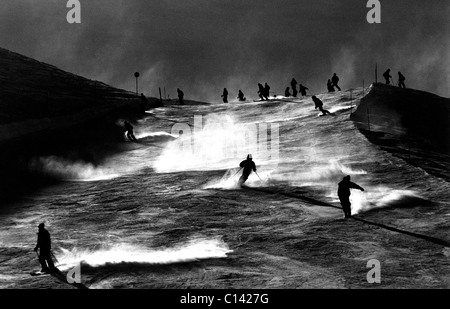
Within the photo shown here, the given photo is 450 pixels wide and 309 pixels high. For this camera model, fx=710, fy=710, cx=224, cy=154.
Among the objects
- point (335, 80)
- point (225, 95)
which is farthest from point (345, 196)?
point (225, 95)

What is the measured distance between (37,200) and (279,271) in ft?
52.8

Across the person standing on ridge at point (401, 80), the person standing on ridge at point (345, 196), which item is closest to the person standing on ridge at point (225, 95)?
the person standing on ridge at point (401, 80)

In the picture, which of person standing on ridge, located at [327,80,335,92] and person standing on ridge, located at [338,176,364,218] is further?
person standing on ridge, located at [327,80,335,92]

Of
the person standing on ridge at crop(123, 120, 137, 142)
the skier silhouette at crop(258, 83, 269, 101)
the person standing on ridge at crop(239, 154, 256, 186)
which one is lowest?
the person standing on ridge at crop(239, 154, 256, 186)

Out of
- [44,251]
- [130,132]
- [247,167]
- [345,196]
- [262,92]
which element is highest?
[262,92]

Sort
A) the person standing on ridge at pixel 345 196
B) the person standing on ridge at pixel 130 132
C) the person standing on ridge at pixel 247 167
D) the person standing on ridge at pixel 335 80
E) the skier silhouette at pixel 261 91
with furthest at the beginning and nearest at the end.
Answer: the person standing on ridge at pixel 335 80, the skier silhouette at pixel 261 91, the person standing on ridge at pixel 130 132, the person standing on ridge at pixel 247 167, the person standing on ridge at pixel 345 196

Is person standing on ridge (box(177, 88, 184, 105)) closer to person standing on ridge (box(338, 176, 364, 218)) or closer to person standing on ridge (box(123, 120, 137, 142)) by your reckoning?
person standing on ridge (box(123, 120, 137, 142))

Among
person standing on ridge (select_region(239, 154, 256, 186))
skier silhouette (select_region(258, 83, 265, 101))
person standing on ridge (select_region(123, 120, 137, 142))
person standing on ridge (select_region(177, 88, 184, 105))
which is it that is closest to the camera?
person standing on ridge (select_region(239, 154, 256, 186))

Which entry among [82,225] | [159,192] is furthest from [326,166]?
[82,225]

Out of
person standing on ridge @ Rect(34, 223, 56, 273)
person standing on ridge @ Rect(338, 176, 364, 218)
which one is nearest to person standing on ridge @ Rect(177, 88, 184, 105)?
person standing on ridge @ Rect(338, 176, 364, 218)

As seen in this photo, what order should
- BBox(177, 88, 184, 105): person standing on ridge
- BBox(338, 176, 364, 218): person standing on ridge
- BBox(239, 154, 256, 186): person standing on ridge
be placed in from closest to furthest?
BBox(338, 176, 364, 218): person standing on ridge, BBox(239, 154, 256, 186): person standing on ridge, BBox(177, 88, 184, 105): person standing on ridge

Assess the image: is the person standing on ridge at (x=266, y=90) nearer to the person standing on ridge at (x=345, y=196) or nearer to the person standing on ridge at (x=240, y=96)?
the person standing on ridge at (x=240, y=96)

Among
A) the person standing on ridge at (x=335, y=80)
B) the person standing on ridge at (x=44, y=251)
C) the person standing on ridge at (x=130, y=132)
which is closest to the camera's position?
the person standing on ridge at (x=44, y=251)

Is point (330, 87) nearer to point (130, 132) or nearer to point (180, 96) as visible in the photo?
point (180, 96)
